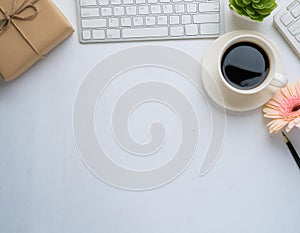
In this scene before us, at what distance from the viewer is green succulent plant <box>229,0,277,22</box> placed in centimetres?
57

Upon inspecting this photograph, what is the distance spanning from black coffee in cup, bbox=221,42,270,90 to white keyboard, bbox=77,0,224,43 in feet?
0.15

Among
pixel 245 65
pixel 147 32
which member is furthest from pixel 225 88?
pixel 147 32

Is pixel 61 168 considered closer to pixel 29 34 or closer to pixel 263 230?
pixel 29 34

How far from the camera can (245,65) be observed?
604mm

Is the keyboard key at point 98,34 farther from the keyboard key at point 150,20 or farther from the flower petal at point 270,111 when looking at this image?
the flower petal at point 270,111

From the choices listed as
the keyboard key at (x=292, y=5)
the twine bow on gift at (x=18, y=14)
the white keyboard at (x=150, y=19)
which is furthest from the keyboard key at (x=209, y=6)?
the twine bow on gift at (x=18, y=14)

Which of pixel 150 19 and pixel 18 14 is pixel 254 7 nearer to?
pixel 150 19

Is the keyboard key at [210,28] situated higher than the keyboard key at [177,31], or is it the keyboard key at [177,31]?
the keyboard key at [177,31]

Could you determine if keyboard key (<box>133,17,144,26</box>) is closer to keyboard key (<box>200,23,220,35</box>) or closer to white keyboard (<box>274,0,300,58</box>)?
keyboard key (<box>200,23,220,35</box>)

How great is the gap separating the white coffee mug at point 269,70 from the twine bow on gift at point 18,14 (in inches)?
11.3

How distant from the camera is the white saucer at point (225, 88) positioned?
61 cm

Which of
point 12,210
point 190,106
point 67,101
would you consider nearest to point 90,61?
point 67,101

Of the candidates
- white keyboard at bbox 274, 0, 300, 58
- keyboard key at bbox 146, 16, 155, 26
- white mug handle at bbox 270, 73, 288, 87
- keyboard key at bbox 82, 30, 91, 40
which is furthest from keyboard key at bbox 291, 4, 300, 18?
keyboard key at bbox 82, 30, 91, 40

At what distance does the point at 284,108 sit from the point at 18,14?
42cm
